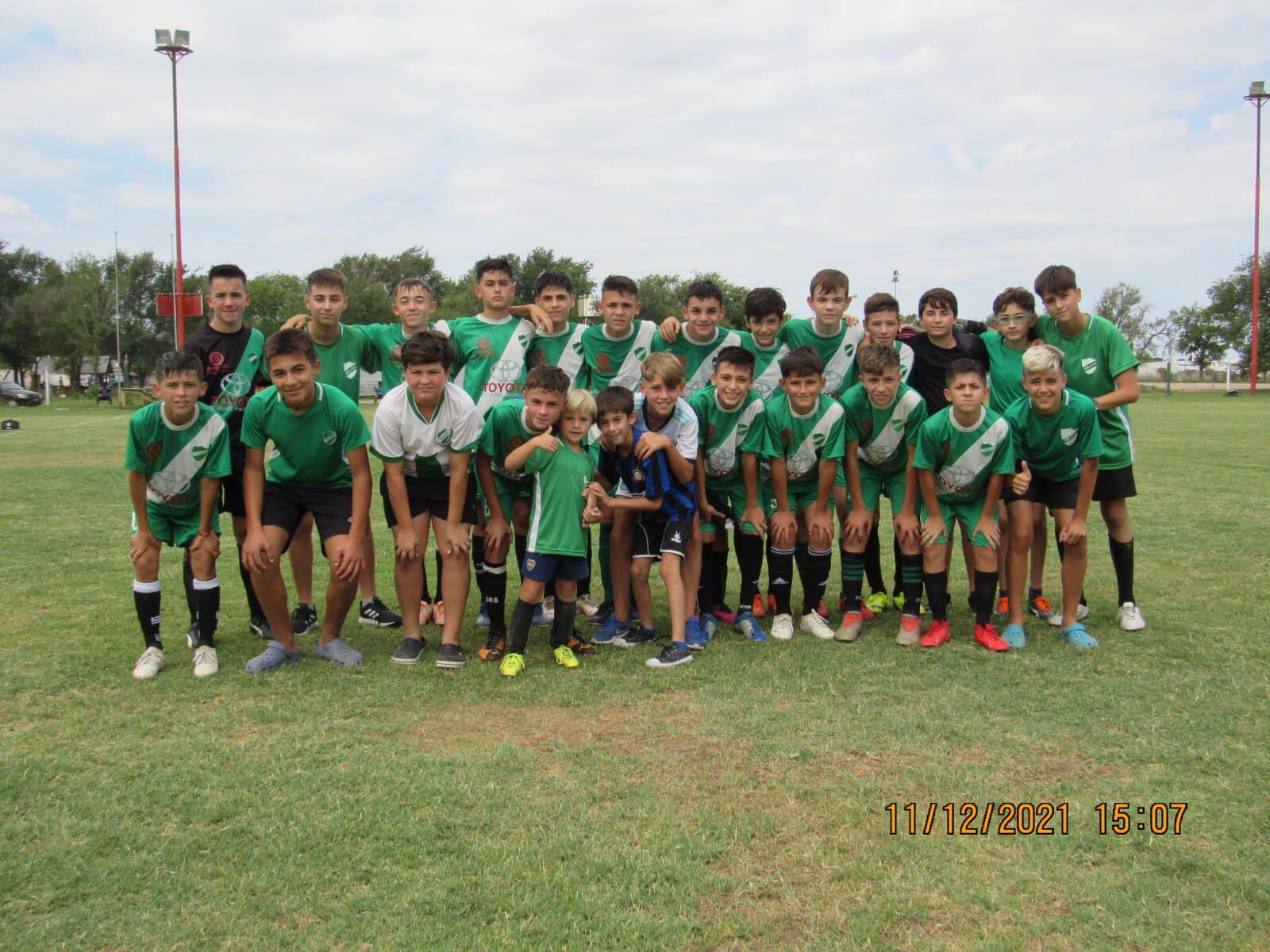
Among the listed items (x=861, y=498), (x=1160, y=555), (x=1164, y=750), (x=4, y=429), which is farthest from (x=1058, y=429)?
(x=4, y=429)

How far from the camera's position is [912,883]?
267 centimetres

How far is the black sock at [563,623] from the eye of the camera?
4930 millimetres

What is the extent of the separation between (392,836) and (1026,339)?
179 inches

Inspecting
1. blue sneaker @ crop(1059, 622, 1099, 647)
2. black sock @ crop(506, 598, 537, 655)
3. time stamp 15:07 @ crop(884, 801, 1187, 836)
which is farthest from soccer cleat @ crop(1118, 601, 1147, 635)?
black sock @ crop(506, 598, 537, 655)

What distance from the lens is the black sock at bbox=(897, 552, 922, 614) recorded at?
5.32 meters

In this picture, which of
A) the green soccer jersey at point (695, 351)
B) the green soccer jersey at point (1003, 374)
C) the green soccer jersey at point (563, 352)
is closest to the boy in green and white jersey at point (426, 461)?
the green soccer jersey at point (563, 352)

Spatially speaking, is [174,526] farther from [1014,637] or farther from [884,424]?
[1014,637]

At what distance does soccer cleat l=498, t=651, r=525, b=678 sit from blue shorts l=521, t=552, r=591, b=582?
1.33ft

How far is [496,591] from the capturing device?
5242mm

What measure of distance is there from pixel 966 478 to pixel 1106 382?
1.10 metres

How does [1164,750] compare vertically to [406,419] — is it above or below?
below

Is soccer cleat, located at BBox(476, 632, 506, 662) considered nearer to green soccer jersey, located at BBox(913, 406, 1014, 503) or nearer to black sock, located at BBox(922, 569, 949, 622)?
black sock, located at BBox(922, 569, 949, 622)

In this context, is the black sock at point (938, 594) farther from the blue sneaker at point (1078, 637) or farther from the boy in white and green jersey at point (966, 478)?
the blue sneaker at point (1078, 637)

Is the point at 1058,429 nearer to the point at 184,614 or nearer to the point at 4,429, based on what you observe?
the point at 184,614
